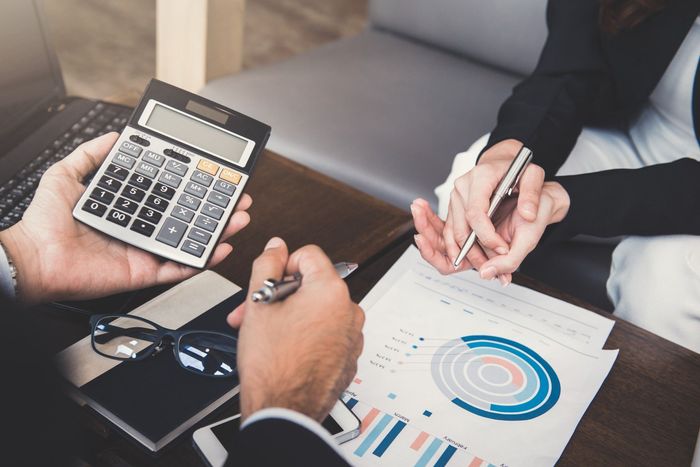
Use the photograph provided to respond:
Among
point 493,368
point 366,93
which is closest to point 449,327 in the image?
point 493,368

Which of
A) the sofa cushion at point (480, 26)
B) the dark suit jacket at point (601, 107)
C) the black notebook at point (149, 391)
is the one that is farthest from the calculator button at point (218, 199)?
the sofa cushion at point (480, 26)

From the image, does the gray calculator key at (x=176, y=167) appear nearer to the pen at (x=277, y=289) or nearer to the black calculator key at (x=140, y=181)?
the black calculator key at (x=140, y=181)

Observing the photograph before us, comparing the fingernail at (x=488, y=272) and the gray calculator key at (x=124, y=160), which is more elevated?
the fingernail at (x=488, y=272)

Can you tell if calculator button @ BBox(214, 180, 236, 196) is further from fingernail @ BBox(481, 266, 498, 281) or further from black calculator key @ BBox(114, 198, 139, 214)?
fingernail @ BBox(481, 266, 498, 281)

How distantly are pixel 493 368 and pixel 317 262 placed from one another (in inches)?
8.1

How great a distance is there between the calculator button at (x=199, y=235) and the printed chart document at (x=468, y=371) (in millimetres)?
167

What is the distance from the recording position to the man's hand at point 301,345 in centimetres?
44

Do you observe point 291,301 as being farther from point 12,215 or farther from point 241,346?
point 12,215

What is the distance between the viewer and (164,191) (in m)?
0.63

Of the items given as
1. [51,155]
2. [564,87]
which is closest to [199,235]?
[51,155]

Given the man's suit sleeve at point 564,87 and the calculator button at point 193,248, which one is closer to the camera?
the calculator button at point 193,248

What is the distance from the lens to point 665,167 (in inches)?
32.9

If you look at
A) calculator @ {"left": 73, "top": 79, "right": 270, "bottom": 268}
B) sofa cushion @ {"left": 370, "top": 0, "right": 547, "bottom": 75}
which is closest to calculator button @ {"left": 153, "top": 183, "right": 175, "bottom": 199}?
calculator @ {"left": 73, "top": 79, "right": 270, "bottom": 268}

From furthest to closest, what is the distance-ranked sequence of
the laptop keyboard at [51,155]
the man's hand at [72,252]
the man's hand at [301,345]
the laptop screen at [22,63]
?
the laptop screen at [22,63] < the laptop keyboard at [51,155] < the man's hand at [72,252] < the man's hand at [301,345]
